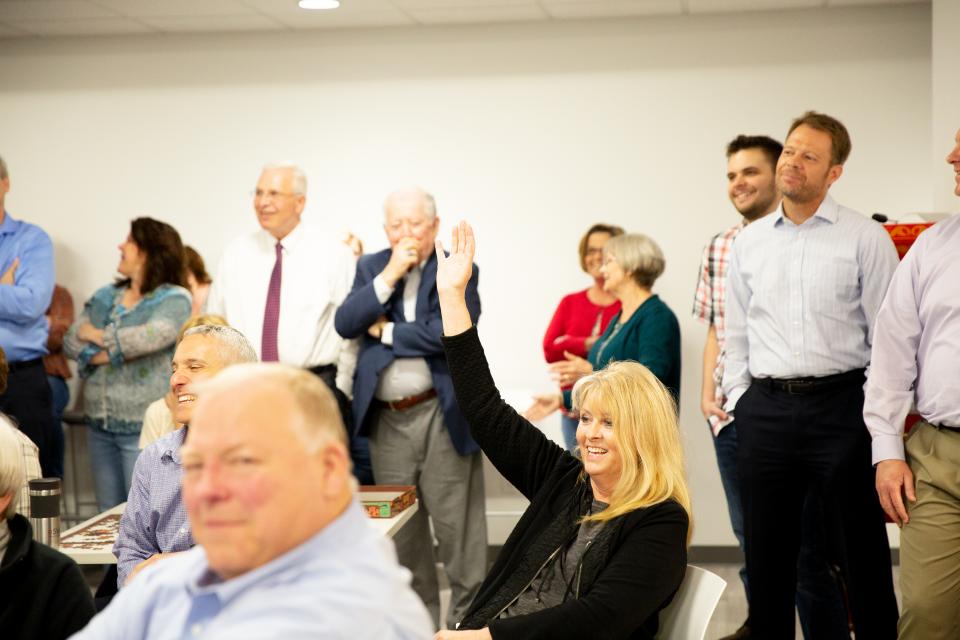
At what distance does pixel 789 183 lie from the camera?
325cm

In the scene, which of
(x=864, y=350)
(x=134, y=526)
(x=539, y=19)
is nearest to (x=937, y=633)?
(x=864, y=350)

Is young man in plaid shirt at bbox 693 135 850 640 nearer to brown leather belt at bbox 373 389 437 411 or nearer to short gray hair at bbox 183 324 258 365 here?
brown leather belt at bbox 373 389 437 411

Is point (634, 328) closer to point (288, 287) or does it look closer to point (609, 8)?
point (288, 287)

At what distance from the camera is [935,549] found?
2.74 metres

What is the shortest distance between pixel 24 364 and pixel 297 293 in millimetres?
1208

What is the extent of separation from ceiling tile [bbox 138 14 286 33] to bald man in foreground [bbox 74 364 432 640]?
14.4 ft

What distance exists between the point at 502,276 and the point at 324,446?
430cm

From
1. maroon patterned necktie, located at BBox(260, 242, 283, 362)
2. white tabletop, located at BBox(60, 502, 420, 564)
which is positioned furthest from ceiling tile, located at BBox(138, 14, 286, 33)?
white tabletop, located at BBox(60, 502, 420, 564)

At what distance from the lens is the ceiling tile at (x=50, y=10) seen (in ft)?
16.7

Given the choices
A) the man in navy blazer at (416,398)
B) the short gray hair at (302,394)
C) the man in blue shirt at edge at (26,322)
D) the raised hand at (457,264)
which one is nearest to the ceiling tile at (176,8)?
the man in blue shirt at edge at (26,322)

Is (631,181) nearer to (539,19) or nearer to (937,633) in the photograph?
(539,19)

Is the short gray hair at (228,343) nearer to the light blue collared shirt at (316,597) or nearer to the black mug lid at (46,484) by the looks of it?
the black mug lid at (46,484)

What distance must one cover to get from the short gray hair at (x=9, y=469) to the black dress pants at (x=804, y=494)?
6.96ft

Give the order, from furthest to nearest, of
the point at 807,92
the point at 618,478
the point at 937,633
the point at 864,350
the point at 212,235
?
the point at 212,235 → the point at 807,92 → the point at 864,350 → the point at 937,633 → the point at 618,478
